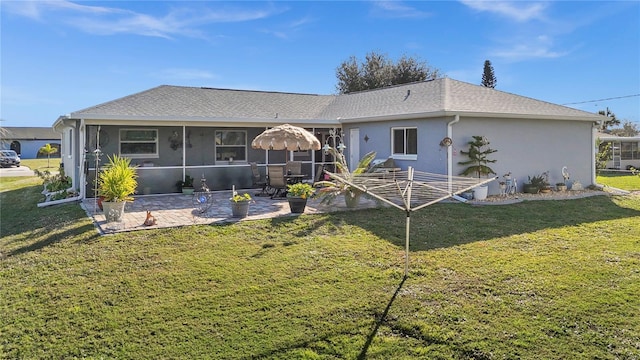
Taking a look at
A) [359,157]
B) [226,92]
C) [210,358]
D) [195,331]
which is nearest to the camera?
[210,358]

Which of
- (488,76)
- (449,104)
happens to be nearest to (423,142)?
(449,104)

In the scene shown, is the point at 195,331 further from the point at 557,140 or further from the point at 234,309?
the point at 557,140

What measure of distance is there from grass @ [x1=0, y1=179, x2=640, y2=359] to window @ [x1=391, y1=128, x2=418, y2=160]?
5096mm

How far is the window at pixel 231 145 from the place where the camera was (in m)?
15.6

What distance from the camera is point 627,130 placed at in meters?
45.1

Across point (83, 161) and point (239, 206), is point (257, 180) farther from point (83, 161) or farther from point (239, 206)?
point (83, 161)

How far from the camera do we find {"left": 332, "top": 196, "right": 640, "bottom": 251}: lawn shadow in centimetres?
799

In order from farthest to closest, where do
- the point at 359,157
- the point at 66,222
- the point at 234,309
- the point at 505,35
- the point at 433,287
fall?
the point at 505,35
the point at 359,157
the point at 66,222
the point at 433,287
the point at 234,309

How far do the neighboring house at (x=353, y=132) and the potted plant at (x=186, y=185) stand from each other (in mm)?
202

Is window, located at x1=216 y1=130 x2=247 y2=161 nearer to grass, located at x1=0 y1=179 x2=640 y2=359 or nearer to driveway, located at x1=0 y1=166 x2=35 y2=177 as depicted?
grass, located at x1=0 y1=179 x2=640 y2=359

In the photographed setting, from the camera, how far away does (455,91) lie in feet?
48.1

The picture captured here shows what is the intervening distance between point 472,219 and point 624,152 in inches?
947

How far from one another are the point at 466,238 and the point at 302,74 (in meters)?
24.5

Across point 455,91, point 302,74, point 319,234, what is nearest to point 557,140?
point 455,91
